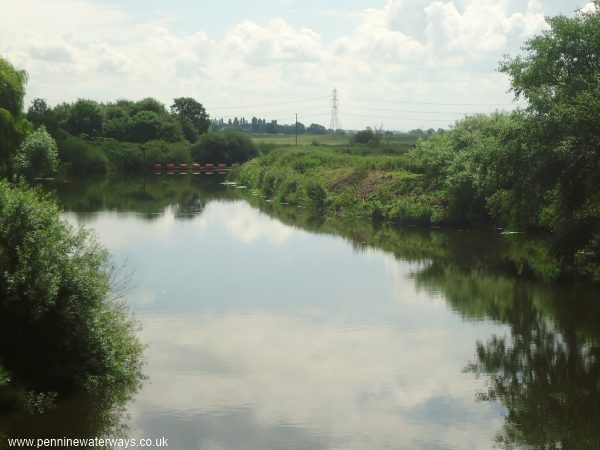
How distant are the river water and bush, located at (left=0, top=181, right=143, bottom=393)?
1352mm

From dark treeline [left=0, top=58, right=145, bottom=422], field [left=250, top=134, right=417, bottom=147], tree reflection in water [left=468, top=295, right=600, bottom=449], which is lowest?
tree reflection in water [left=468, top=295, right=600, bottom=449]

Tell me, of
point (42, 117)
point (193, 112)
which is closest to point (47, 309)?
point (42, 117)

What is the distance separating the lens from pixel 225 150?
4075 inches

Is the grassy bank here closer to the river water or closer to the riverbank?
the riverbank

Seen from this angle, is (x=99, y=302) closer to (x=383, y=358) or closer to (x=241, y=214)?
(x=383, y=358)

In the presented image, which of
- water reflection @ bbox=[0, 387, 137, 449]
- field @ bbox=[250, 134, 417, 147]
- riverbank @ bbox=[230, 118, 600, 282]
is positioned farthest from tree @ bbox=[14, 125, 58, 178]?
field @ bbox=[250, 134, 417, 147]

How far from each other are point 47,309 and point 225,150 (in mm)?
88027

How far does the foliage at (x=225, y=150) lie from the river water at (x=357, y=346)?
64.2 metres

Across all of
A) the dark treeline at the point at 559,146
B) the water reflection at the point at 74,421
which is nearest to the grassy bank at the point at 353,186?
the dark treeline at the point at 559,146

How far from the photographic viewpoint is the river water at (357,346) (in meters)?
16.1

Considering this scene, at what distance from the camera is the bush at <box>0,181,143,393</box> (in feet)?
53.2

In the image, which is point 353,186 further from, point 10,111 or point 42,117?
point 42,117

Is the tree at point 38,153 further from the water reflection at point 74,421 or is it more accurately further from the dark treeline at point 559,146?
the water reflection at point 74,421

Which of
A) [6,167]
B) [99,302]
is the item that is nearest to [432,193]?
[6,167]
